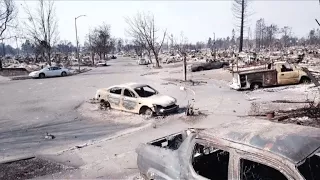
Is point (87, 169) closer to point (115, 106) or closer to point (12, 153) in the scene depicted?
point (12, 153)

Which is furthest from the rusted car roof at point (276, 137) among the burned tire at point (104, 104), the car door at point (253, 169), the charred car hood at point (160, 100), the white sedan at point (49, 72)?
the white sedan at point (49, 72)

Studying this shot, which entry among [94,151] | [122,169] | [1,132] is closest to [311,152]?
A: [122,169]

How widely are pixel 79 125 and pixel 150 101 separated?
3091 millimetres

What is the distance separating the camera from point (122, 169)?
7.71 metres

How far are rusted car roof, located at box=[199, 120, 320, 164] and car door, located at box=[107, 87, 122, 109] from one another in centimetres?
1056

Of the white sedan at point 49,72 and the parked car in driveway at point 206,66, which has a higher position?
the parked car in driveway at point 206,66

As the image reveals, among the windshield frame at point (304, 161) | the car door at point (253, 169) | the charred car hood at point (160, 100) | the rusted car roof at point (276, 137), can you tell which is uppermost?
the rusted car roof at point (276, 137)

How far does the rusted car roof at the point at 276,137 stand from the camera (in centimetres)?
347

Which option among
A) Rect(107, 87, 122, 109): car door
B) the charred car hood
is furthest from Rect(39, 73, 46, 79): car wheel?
the charred car hood

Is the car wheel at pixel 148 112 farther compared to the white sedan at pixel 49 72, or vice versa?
the white sedan at pixel 49 72

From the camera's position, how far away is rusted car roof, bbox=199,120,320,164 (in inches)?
136

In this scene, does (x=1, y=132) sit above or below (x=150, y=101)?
below

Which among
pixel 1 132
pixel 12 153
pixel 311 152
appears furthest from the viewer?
pixel 1 132

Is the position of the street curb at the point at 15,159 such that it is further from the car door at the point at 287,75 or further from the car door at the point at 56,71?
the car door at the point at 56,71
